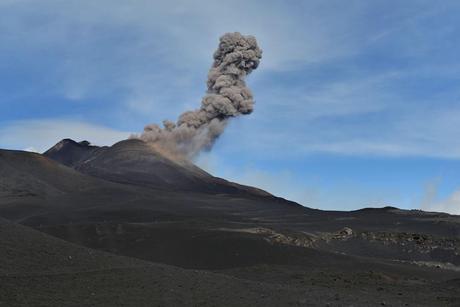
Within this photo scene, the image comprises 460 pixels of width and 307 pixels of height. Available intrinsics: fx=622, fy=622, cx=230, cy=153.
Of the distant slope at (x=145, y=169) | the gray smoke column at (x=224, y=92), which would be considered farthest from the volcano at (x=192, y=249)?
the gray smoke column at (x=224, y=92)

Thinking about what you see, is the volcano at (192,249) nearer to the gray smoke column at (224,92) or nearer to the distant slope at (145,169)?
the distant slope at (145,169)

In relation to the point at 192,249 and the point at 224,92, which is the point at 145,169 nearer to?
the point at 224,92

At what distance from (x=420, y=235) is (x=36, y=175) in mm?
64838

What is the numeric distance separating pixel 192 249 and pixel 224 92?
89.0 metres

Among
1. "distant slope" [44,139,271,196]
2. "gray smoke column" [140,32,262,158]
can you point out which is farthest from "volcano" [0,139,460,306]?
"gray smoke column" [140,32,262,158]

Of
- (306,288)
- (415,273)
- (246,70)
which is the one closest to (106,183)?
(246,70)

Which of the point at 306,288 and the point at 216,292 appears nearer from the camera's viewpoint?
the point at 216,292

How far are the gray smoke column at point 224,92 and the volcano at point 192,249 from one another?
1748 centimetres

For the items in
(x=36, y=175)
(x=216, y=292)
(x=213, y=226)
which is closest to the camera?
(x=216, y=292)

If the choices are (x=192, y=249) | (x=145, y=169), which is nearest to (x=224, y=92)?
(x=145, y=169)

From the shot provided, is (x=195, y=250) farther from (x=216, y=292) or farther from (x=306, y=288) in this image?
(x=216, y=292)

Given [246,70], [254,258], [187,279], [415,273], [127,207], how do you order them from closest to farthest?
[187,279], [415,273], [254,258], [127,207], [246,70]

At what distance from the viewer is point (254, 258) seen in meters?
40.5

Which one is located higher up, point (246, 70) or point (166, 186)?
point (246, 70)
